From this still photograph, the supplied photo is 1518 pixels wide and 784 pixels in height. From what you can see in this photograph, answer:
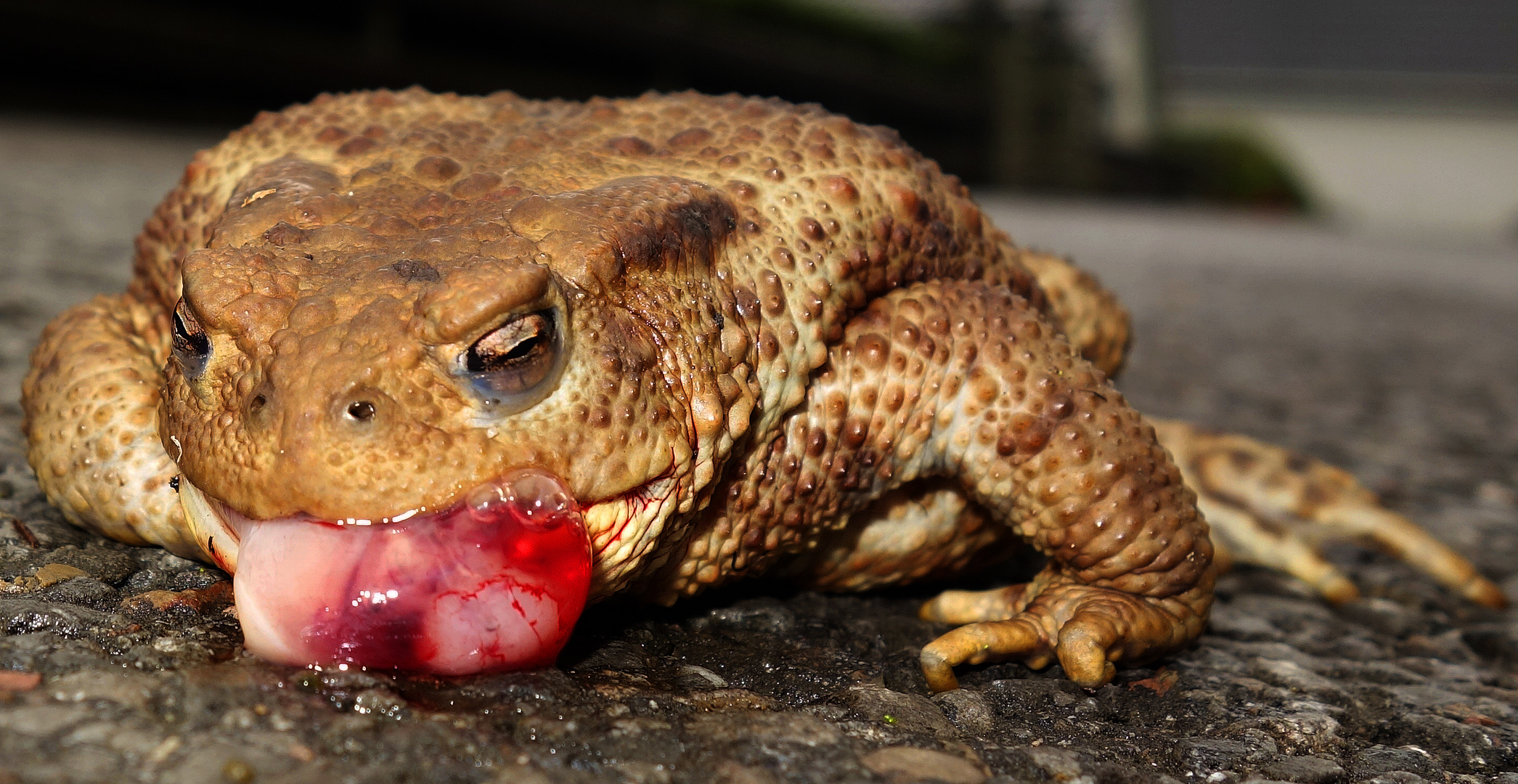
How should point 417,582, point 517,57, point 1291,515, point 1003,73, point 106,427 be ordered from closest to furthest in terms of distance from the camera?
1. point 417,582
2. point 106,427
3. point 1291,515
4. point 517,57
5. point 1003,73

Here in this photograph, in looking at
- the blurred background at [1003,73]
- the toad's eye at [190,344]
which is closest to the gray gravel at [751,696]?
the toad's eye at [190,344]

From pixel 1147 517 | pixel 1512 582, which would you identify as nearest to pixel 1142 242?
pixel 1512 582

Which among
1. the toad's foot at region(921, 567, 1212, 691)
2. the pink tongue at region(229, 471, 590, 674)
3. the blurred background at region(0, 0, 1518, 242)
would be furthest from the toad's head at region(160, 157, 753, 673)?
the blurred background at region(0, 0, 1518, 242)

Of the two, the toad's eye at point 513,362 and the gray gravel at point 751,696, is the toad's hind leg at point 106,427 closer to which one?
the gray gravel at point 751,696

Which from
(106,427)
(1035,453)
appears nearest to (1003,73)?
(1035,453)

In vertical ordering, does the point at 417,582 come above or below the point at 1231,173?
above

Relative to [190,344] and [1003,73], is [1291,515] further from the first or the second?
[1003,73]

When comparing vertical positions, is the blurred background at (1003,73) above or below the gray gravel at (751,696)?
above

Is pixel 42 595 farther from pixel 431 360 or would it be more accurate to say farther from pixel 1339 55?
pixel 1339 55
